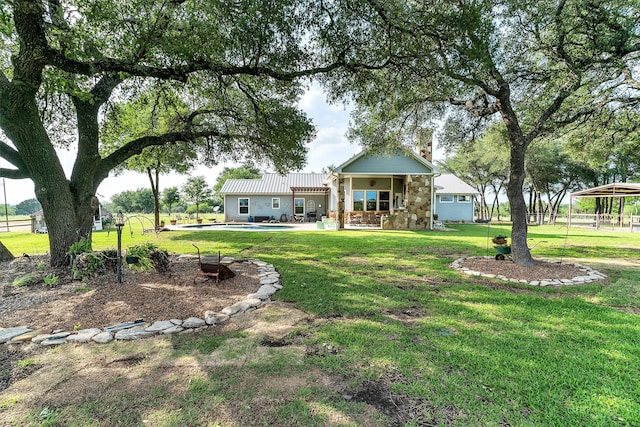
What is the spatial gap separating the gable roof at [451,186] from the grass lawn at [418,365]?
20231 mm

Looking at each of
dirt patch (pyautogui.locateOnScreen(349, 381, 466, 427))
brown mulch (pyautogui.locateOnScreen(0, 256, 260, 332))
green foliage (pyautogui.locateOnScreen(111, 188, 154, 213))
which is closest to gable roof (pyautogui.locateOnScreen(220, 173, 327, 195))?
brown mulch (pyautogui.locateOnScreen(0, 256, 260, 332))

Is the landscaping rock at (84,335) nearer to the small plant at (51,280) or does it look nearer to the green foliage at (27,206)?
the small plant at (51,280)

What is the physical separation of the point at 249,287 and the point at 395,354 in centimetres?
309

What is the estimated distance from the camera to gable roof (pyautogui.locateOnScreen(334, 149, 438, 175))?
17062mm

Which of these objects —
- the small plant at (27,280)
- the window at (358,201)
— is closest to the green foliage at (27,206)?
the window at (358,201)

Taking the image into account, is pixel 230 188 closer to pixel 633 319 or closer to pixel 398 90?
pixel 398 90

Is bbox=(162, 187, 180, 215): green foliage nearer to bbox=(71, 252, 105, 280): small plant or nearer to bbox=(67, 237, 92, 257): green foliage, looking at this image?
bbox=(67, 237, 92, 257): green foliage

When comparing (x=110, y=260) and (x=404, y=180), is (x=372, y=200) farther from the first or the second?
(x=110, y=260)

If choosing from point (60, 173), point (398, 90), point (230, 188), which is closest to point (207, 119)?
point (60, 173)

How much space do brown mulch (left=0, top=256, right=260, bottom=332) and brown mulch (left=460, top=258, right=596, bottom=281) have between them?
16.8 ft

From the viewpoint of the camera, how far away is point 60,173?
602 centimetres

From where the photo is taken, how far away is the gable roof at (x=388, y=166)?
672 inches

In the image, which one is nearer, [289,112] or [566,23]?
[566,23]

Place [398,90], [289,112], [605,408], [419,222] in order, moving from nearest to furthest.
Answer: [605,408]
[398,90]
[289,112]
[419,222]
